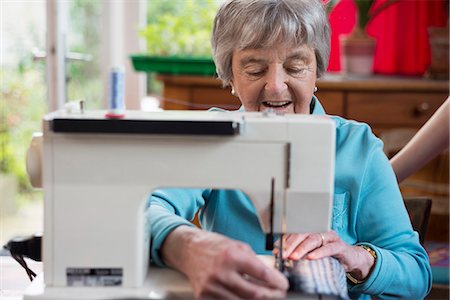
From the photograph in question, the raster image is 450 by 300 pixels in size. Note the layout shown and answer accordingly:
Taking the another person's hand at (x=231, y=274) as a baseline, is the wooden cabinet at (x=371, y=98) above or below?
above

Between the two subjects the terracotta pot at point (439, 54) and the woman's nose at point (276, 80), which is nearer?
the woman's nose at point (276, 80)

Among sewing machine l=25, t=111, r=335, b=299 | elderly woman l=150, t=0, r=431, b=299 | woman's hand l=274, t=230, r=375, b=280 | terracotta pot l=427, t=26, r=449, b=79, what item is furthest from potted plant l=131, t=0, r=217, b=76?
sewing machine l=25, t=111, r=335, b=299

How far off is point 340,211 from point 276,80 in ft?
0.99

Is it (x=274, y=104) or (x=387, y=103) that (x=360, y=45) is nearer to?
(x=387, y=103)

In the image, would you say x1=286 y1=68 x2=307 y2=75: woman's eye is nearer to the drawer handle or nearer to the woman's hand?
the woman's hand

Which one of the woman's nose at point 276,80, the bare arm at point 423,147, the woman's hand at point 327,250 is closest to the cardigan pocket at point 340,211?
the woman's hand at point 327,250

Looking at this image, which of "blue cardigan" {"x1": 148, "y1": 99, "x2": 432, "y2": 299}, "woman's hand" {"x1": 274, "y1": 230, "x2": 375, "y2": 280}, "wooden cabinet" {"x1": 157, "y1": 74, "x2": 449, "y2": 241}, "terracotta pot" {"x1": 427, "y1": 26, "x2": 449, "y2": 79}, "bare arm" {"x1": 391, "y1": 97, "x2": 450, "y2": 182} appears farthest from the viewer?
"terracotta pot" {"x1": 427, "y1": 26, "x2": 449, "y2": 79}

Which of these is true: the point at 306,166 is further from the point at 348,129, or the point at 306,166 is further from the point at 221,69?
the point at 221,69

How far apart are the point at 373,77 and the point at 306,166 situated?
2.69 meters

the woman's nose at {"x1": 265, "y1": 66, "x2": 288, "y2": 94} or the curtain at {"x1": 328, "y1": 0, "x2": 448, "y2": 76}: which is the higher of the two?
the curtain at {"x1": 328, "y1": 0, "x2": 448, "y2": 76}

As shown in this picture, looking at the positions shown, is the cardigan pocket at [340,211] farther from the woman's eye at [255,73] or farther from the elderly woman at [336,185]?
the woman's eye at [255,73]

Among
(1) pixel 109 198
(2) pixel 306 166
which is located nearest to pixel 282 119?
(2) pixel 306 166

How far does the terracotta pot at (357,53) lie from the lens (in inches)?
159

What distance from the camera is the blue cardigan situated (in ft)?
5.47
